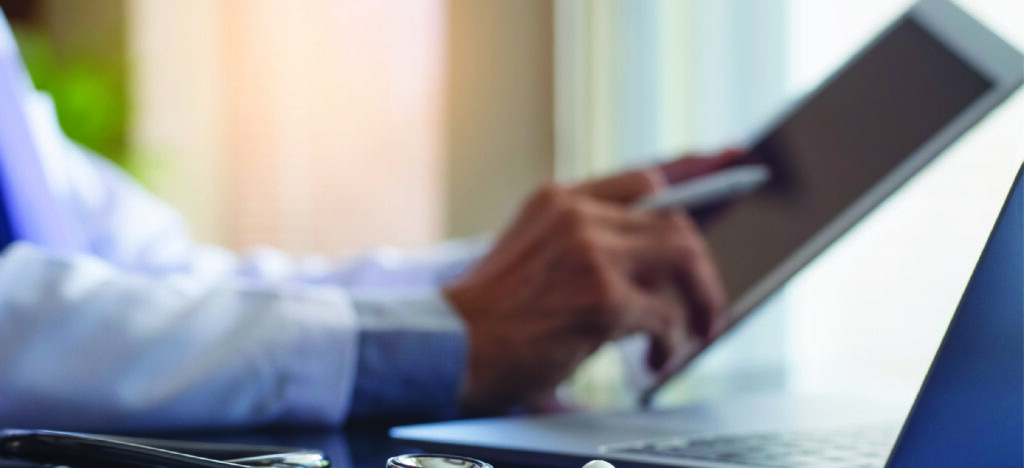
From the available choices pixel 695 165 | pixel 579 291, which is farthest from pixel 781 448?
pixel 695 165

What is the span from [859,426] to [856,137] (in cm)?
20

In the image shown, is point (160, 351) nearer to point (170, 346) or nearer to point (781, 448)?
→ point (170, 346)

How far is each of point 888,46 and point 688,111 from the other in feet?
3.60

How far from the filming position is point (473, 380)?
1.93 feet

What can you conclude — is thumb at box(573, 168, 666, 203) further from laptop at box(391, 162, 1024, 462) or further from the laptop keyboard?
the laptop keyboard

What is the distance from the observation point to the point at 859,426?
0.47 meters

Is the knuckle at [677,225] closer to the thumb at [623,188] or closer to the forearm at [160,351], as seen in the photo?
the thumb at [623,188]

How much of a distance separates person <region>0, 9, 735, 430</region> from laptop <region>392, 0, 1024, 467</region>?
47 millimetres

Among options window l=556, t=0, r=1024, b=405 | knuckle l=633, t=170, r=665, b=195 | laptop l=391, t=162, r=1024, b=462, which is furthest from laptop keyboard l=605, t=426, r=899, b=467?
window l=556, t=0, r=1024, b=405

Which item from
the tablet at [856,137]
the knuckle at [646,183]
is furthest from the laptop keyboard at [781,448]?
the knuckle at [646,183]

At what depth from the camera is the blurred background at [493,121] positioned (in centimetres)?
132

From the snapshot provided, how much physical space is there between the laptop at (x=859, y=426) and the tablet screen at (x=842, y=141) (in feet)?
0.34

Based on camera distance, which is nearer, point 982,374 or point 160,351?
point 982,374

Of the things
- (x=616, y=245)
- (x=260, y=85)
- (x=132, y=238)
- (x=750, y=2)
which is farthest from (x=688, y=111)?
(x=260, y=85)
